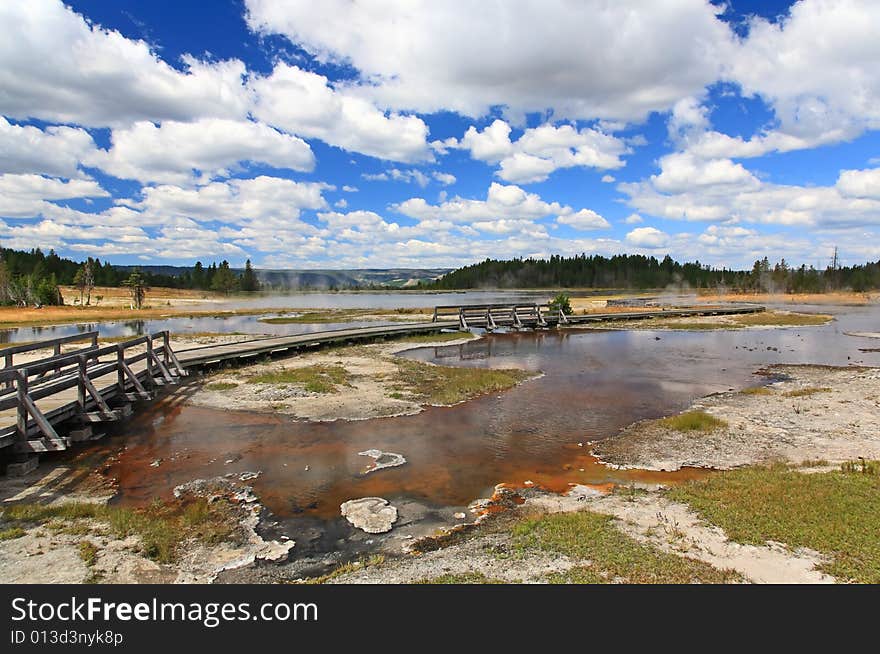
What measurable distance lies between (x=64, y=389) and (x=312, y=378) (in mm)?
9419

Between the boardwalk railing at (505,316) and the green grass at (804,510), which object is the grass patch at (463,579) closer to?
the green grass at (804,510)

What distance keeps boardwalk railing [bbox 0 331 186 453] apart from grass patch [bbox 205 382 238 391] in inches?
60.0

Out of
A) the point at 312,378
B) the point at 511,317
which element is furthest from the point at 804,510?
the point at 511,317

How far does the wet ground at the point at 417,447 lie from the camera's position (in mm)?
9602

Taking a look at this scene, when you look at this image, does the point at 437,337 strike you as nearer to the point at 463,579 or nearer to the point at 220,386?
the point at 220,386

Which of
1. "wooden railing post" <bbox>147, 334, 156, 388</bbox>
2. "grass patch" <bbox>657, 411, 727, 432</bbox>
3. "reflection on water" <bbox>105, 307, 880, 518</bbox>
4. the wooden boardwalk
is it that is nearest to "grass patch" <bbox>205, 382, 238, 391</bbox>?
the wooden boardwalk

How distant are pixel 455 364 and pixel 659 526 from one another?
19292 mm

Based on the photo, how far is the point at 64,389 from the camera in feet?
42.0

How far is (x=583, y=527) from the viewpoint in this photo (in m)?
7.52

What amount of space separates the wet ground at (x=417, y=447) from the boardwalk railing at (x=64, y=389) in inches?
41.1

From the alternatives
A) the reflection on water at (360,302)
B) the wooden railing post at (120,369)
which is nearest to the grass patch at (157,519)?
the wooden railing post at (120,369)

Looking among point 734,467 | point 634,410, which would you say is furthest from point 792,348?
point 734,467
